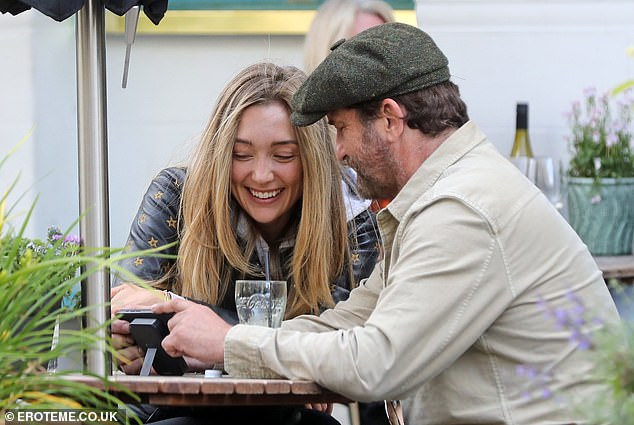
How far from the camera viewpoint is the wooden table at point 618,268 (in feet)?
13.3

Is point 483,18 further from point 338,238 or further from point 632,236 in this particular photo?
point 338,238

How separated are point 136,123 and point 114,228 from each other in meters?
0.42

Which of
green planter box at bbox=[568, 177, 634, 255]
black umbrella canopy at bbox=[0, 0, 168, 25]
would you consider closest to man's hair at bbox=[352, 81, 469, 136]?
black umbrella canopy at bbox=[0, 0, 168, 25]

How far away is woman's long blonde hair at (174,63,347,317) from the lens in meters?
2.89

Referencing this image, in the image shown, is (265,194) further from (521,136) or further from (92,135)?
(521,136)

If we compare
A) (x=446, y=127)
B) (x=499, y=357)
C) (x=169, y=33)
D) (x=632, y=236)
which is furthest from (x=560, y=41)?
(x=499, y=357)

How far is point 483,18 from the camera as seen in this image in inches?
187

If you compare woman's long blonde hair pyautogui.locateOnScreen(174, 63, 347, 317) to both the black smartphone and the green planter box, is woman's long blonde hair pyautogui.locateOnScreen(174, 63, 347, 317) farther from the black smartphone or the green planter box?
the green planter box

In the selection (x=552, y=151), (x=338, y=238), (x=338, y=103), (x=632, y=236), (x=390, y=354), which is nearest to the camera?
(x=390, y=354)

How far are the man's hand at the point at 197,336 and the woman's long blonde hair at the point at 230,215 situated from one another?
51 cm

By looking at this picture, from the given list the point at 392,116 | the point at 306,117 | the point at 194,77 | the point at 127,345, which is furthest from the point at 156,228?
the point at 194,77

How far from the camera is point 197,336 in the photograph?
7.65 ft

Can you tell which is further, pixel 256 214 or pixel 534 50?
pixel 534 50

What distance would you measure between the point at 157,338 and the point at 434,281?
0.62m
